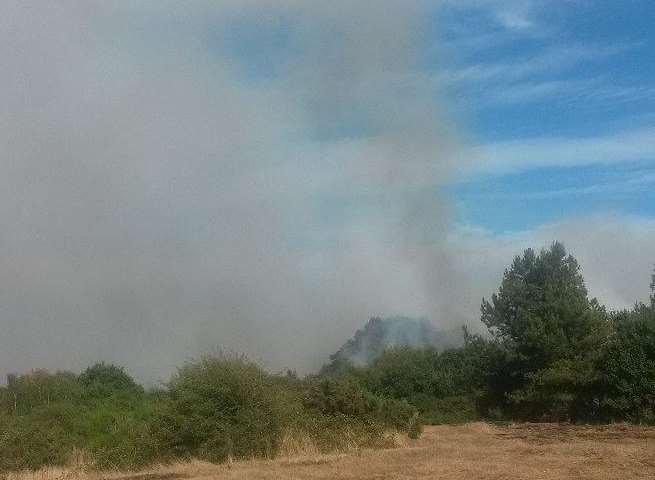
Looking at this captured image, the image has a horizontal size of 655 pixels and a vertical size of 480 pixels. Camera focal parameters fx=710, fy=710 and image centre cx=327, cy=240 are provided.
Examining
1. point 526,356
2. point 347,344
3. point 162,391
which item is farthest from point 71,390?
point 347,344

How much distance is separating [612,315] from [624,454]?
18.2m

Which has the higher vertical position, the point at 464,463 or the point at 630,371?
the point at 630,371

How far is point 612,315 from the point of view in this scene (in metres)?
33.2

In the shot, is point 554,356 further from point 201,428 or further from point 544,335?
point 201,428

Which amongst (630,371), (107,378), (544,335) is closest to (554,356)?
(544,335)

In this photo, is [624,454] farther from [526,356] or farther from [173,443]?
[526,356]

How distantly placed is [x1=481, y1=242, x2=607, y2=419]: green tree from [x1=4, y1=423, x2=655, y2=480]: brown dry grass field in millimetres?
7817

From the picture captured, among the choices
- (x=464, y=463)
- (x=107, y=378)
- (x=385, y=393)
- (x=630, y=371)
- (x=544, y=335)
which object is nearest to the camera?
(x=464, y=463)

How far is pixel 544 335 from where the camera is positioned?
32.1 meters

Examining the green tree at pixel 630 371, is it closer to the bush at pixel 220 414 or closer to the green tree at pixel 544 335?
the green tree at pixel 544 335

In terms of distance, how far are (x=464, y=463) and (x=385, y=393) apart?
28.9m

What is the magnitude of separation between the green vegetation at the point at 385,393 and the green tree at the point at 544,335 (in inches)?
2.4

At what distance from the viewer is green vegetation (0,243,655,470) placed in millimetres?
20547

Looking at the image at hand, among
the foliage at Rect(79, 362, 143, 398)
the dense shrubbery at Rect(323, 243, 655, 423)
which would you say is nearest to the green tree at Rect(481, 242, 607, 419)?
the dense shrubbery at Rect(323, 243, 655, 423)
